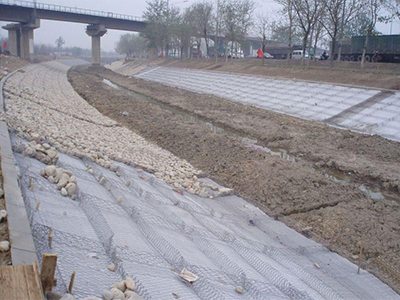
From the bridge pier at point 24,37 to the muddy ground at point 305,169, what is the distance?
38.6m

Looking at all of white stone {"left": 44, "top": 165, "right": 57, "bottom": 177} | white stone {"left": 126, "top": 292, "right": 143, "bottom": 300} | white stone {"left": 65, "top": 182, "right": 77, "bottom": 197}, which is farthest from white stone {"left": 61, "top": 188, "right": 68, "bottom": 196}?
white stone {"left": 126, "top": 292, "right": 143, "bottom": 300}

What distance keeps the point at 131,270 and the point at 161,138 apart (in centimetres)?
1187

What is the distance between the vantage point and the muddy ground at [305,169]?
8.32m

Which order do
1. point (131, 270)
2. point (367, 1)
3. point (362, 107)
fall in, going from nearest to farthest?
point (131, 270)
point (362, 107)
point (367, 1)

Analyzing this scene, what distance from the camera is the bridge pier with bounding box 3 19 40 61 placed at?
54125 millimetres

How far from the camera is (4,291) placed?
130 inches

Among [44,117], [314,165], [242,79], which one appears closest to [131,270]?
[314,165]

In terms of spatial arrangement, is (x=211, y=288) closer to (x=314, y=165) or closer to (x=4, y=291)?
(x=4, y=291)

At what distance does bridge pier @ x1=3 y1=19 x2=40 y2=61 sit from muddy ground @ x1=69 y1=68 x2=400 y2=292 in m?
38.6

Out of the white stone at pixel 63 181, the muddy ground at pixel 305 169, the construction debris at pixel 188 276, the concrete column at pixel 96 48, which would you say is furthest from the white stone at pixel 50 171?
the concrete column at pixel 96 48

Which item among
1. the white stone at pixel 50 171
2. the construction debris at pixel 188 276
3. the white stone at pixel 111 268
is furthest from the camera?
the white stone at pixel 50 171

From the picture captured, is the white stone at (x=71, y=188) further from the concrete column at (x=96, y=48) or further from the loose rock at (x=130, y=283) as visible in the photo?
the concrete column at (x=96, y=48)

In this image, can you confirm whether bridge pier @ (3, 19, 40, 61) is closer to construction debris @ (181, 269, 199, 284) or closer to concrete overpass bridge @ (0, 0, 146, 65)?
concrete overpass bridge @ (0, 0, 146, 65)

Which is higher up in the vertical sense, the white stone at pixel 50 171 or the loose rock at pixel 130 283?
the white stone at pixel 50 171
